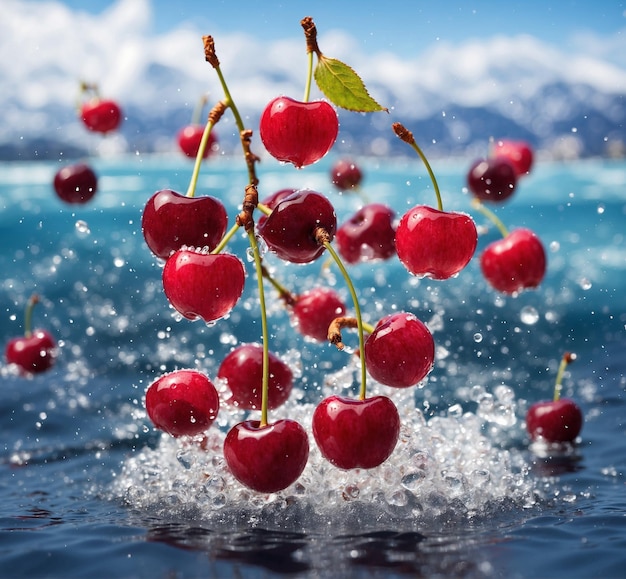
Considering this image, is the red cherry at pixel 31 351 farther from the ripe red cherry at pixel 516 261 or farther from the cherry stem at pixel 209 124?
the cherry stem at pixel 209 124

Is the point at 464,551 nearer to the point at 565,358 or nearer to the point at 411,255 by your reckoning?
the point at 411,255

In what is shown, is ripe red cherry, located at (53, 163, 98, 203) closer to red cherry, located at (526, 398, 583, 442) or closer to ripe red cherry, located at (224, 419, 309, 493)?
ripe red cherry, located at (224, 419, 309, 493)

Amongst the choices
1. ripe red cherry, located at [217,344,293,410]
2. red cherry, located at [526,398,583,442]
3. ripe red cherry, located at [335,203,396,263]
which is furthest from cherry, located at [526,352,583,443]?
ripe red cherry, located at [217,344,293,410]

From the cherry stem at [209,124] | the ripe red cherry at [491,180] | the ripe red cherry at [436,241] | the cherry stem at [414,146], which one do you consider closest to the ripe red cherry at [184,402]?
the cherry stem at [209,124]

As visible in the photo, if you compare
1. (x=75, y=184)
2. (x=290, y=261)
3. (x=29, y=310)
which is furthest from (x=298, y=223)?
(x=29, y=310)

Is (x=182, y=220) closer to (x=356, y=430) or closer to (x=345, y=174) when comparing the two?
(x=356, y=430)

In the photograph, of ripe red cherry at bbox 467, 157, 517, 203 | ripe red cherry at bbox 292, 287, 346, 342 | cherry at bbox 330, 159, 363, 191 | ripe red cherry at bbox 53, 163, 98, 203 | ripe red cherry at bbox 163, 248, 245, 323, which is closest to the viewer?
ripe red cherry at bbox 163, 248, 245, 323

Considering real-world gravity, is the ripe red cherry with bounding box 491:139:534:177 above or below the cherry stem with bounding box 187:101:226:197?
above
